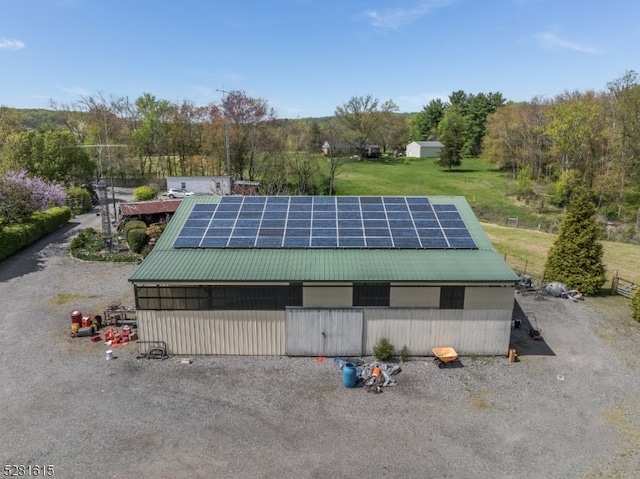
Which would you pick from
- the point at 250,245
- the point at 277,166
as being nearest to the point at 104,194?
the point at 250,245

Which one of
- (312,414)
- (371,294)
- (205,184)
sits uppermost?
(205,184)

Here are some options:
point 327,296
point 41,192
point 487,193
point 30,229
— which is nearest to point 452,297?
point 327,296

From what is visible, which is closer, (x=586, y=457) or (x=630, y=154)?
(x=586, y=457)

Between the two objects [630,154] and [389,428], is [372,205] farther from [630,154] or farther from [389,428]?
[630,154]

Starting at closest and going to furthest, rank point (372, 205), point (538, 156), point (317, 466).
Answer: point (317, 466) < point (372, 205) < point (538, 156)

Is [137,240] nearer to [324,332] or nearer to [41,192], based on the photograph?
[41,192]

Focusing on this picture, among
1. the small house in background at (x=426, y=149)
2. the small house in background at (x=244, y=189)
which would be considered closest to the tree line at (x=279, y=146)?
the small house in background at (x=244, y=189)

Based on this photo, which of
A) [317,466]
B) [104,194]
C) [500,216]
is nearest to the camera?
[317,466]
